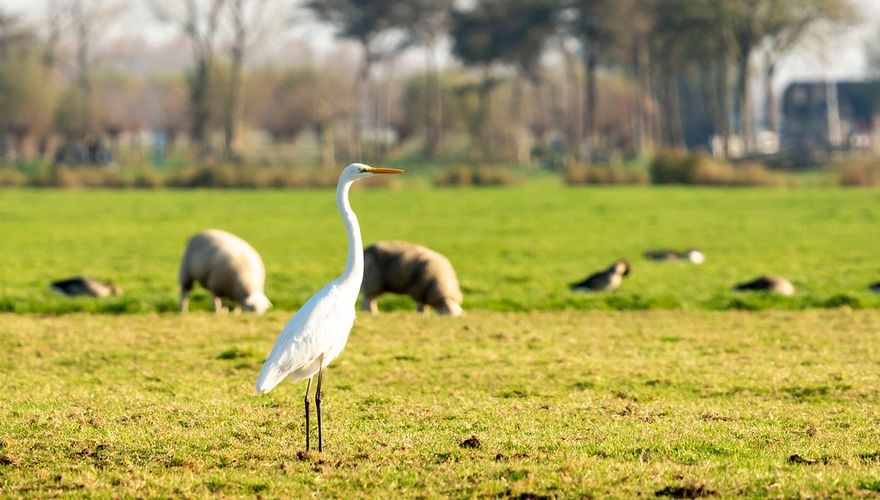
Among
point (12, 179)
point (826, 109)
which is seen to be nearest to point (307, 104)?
point (826, 109)

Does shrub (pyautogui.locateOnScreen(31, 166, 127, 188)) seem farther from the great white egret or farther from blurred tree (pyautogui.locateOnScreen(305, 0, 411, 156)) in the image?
the great white egret

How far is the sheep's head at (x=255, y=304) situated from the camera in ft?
58.5

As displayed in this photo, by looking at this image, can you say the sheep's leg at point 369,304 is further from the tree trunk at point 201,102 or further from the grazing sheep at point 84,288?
the tree trunk at point 201,102

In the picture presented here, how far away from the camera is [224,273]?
17.9 metres

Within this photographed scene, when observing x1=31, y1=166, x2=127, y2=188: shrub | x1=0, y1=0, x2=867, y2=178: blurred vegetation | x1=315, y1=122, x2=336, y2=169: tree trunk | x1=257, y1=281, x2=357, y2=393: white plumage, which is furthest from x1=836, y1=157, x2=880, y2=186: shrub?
x1=257, y1=281, x2=357, y2=393: white plumage

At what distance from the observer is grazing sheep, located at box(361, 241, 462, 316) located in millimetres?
17547

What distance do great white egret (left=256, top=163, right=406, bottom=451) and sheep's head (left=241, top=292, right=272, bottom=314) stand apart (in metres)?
9.25

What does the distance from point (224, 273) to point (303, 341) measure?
993cm

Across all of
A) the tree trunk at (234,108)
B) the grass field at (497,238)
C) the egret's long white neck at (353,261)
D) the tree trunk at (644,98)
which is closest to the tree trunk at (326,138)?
the tree trunk at (234,108)

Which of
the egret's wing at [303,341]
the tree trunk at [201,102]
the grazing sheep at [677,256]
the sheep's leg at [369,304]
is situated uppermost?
the tree trunk at [201,102]

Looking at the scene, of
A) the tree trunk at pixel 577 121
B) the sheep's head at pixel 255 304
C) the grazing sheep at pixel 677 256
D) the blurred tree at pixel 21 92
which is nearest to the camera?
the sheep's head at pixel 255 304

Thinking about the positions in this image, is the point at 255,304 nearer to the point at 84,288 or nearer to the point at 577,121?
the point at 84,288

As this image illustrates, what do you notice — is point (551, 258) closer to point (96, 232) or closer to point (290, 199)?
point (96, 232)

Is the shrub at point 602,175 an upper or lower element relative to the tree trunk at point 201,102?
lower
